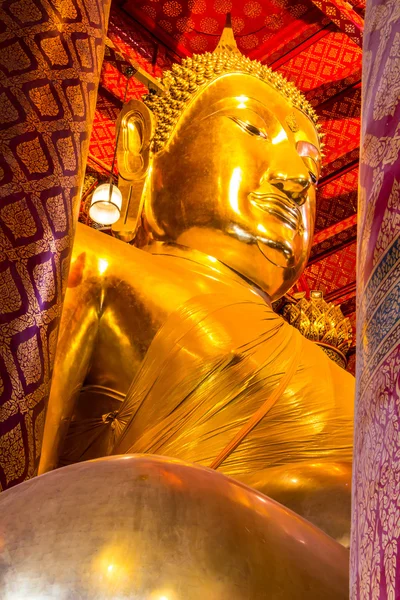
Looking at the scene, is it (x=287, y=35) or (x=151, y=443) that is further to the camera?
(x=287, y=35)

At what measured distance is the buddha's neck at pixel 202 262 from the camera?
2047 millimetres

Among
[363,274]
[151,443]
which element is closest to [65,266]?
[151,443]

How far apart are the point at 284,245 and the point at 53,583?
1.62 meters

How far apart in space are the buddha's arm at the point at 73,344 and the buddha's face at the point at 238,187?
0.36m

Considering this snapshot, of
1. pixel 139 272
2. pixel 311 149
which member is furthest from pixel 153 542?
pixel 311 149

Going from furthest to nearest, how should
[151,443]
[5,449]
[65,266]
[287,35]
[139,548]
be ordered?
1. [287,35]
2. [151,443]
3. [65,266]
4. [5,449]
5. [139,548]

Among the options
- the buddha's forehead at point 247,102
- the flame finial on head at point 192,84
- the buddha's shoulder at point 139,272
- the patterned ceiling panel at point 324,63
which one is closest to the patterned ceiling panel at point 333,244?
the patterned ceiling panel at point 324,63

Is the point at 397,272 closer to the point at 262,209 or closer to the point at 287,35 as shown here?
the point at 262,209

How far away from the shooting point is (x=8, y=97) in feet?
4.69

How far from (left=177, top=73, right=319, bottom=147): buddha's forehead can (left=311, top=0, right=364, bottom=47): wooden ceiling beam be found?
1.16 metres

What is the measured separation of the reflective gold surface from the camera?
1.83 ft

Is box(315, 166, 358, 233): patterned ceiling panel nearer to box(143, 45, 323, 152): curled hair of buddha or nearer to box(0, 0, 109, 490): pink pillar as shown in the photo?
box(143, 45, 323, 152): curled hair of buddha

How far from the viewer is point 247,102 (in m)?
2.25

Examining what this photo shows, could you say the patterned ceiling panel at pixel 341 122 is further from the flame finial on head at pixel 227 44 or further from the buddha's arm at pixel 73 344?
the buddha's arm at pixel 73 344
